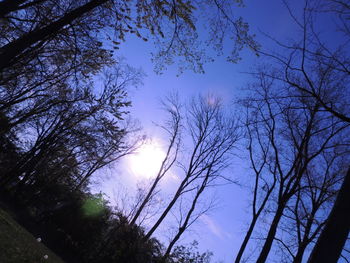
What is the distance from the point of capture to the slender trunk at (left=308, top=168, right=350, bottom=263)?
2297mm

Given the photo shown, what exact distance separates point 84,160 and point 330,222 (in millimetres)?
22037

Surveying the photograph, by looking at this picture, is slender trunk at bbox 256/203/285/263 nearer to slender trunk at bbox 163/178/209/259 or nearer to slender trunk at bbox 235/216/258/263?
slender trunk at bbox 235/216/258/263

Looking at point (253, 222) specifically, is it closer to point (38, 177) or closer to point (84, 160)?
point (84, 160)

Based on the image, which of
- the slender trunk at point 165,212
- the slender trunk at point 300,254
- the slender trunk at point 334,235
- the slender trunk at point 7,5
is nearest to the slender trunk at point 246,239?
the slender trunk at point 300,254

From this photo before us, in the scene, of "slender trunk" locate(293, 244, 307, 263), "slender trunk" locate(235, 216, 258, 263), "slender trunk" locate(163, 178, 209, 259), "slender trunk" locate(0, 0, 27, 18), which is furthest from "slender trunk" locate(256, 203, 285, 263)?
"slender trunk" locate(0, 0, 27, 18)

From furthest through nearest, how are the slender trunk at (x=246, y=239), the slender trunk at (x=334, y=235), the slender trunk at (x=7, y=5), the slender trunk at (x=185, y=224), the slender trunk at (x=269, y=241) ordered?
1. the slender trunk at (x=185, y=224)
2. the slender trunk at (x=246, y=239)
3. the slender trunk at (x=269, y=241)
4. the slender trunk at (x=7, y=5)
5. the slender trunk at (x=334, y=235)

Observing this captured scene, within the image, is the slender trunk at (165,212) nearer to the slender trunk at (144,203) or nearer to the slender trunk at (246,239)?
the slender trunk at (144,203)

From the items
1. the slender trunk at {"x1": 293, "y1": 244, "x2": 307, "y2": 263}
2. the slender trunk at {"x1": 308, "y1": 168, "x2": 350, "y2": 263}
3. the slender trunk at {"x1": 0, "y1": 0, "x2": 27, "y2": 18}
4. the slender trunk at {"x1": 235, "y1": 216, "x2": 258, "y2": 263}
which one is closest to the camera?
the slender trunk at {"x1": 308, "y1": 168, "x2": 350, "y2": 263}

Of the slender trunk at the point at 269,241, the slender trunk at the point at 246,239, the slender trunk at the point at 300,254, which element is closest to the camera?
the slender trunk at the point at 269,241

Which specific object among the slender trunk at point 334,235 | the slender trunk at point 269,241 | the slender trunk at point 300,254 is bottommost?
the slender trunk at point 334,235

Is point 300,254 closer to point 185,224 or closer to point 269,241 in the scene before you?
point 269,241

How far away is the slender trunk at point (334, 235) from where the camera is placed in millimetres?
2297

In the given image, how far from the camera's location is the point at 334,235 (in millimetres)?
2342

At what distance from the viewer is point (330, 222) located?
96.1 inches
